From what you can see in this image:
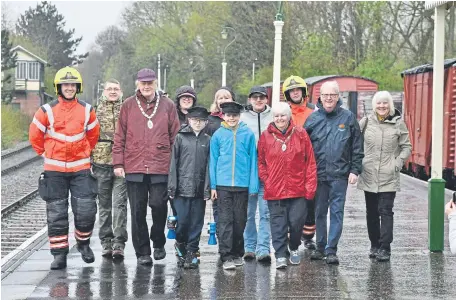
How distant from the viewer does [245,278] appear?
9.46 metres

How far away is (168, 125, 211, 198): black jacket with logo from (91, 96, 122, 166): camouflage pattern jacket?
0.94 metres

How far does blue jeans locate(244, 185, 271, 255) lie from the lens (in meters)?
10.4

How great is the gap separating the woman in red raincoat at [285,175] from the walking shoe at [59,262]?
2099mm

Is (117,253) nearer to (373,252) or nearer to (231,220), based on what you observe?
(231,220)

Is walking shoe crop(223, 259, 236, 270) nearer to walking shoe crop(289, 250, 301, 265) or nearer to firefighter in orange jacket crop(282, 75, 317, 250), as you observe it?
walking shoe crop(289, 250, 301, 265)

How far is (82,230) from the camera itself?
33.9 feet

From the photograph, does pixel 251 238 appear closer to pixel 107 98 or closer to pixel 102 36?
pixel 107 98

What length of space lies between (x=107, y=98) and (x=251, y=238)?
212 centimetres

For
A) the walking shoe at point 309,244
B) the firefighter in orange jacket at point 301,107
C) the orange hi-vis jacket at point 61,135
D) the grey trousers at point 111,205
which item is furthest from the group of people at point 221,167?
the walking shoe at point 309,244

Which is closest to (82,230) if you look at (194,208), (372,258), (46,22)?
(194,208)

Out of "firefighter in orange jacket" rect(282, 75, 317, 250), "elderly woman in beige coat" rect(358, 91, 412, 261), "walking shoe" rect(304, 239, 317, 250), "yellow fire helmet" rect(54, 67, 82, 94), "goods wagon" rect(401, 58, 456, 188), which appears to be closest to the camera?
"yellow fire helmet" rect(54, 67, 82, 94)

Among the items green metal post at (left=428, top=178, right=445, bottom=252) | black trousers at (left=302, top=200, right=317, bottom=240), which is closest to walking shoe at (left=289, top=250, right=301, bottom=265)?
black trousers at (left=302, top=200, right=317, bottom=240)

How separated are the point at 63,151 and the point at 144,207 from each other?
1.02m

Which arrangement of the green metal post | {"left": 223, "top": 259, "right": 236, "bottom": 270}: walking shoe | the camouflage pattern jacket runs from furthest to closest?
the green metal post → the camouflage pattern jacket → {"left": 223, "top": 259, "right": 236, "bottom": 270}: walking shoe
